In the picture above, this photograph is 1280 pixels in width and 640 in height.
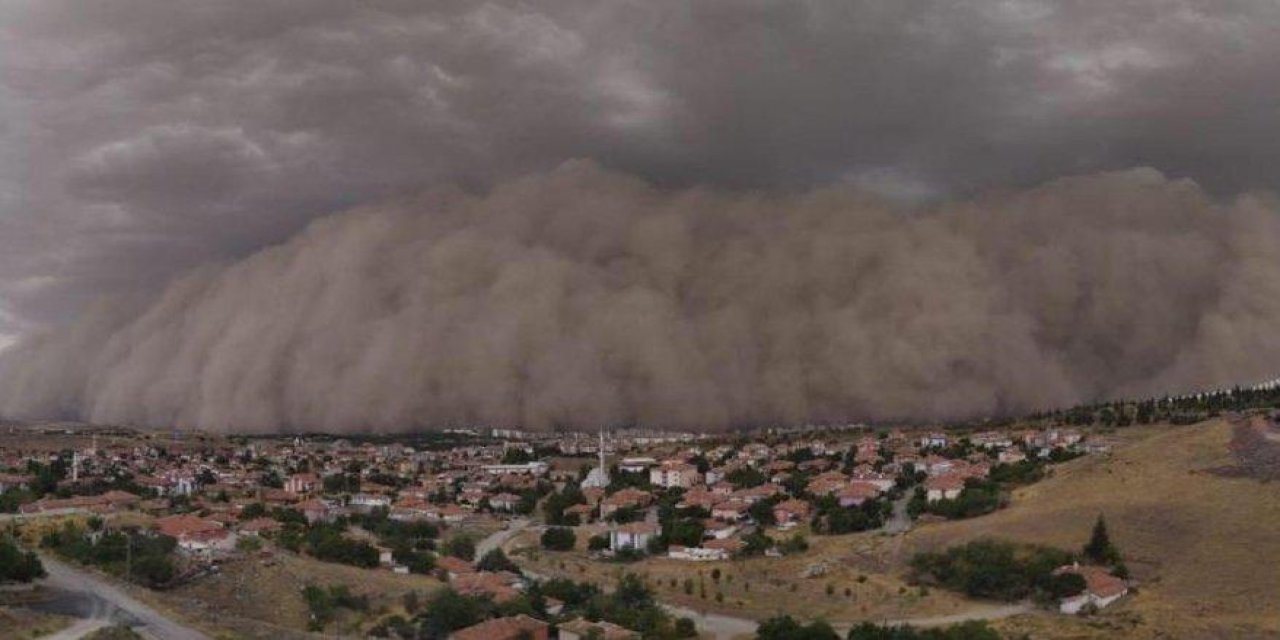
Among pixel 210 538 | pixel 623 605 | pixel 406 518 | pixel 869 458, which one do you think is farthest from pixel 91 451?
pixel 623 605

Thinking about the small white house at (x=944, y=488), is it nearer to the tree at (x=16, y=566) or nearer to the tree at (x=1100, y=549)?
the tree at (x=1100, y=549)

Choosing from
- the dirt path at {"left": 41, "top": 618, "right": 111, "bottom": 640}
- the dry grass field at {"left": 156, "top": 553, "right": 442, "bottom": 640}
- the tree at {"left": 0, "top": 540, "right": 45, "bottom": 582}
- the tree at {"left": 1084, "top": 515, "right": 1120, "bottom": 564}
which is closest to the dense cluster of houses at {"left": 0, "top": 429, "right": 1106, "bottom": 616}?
the dry grass field at {"left": 156, "top": 553, "right": 442, "bottom": 640}

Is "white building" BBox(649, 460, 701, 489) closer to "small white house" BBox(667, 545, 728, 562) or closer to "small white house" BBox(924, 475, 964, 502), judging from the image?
"small white house" BBox(924, 475, 964, 502)

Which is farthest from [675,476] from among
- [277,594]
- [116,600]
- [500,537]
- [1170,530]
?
[116,600]

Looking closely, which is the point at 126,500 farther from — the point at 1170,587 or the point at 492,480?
the point at 1170,587

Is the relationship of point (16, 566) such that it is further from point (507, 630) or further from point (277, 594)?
point (507, 630)

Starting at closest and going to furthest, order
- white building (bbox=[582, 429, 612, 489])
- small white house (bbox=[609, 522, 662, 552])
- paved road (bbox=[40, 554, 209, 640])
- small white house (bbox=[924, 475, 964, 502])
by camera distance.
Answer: paved road (bbox=[40, 554, 209, 640]) → small white house (bbox=[609, 522, 662, 552]) → small white house (bbox=[924, 475, 964, 502]) → white building (bbox=[582, 429, 612, 489])

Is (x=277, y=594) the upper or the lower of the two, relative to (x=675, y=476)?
lower

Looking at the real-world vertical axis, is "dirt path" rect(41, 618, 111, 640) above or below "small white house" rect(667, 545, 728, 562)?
above
